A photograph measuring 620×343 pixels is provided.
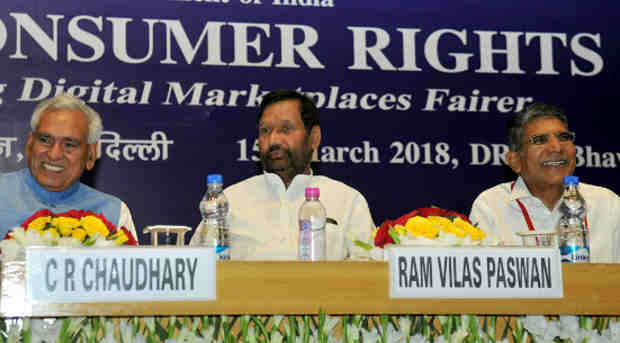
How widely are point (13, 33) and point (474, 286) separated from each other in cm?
282

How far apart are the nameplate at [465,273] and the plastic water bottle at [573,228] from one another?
39cm

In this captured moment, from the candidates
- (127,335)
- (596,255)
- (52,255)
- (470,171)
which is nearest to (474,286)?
(127,335)

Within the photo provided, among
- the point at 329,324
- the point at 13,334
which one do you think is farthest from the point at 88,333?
the point at 329,324

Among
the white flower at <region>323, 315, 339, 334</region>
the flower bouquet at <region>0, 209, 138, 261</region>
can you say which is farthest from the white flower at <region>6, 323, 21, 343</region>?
the white flower at <region>323, 315, 339, 334</region>

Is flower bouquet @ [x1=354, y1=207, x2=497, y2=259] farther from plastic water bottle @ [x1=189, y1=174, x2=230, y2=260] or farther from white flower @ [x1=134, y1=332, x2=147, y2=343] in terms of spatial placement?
white flower @ [x1=134, y1=332, x2=147, y2=343]

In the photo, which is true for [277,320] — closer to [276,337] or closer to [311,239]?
[276,337]

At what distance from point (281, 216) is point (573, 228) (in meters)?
1.23

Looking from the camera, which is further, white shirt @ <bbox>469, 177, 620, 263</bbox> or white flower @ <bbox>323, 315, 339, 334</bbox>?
white shirt @ <bbox>469, 177, 620, 263</bbox>

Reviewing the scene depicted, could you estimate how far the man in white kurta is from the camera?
126 inches

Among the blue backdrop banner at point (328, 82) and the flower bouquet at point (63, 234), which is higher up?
the blue backdrop banner at point (328, 82)

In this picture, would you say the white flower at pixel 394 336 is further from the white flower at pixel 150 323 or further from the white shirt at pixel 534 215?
the white shirt at pixel 534 215

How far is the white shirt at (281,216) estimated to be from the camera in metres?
3.16

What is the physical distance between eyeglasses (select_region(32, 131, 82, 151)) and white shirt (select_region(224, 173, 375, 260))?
639mm

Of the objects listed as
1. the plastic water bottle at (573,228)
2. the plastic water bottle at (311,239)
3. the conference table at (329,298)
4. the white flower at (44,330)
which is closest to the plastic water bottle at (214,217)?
the plastic water bottle at (311,239)
